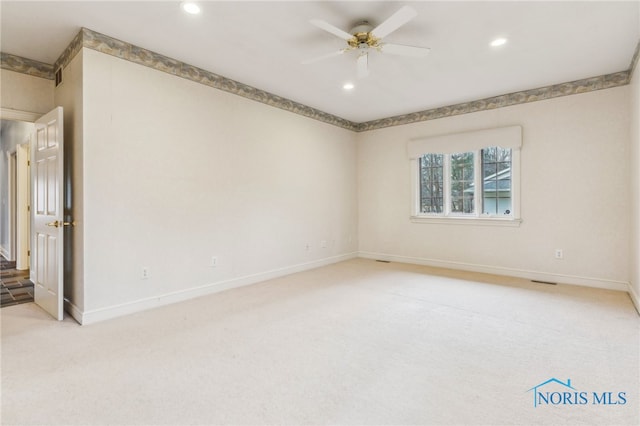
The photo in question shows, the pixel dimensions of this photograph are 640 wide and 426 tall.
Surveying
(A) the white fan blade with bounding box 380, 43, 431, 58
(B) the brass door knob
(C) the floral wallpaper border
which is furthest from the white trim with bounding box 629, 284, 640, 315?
(B) the brass door knob

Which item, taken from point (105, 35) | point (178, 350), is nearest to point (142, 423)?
point (178, 350)

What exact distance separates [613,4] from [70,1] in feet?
14.5

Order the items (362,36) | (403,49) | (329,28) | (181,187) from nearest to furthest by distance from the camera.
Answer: (329,28) < (362,36) < (403,49) < (181,187)

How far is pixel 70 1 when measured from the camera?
2.51m

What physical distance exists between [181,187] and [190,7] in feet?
6.07

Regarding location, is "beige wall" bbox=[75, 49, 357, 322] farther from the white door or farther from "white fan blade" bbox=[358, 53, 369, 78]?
"white fan blade" bbox=[358, 53, 369, 78]

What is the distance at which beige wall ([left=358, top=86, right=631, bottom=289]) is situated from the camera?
4008 millimetres

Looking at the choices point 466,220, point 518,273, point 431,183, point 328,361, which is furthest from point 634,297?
point 328,361

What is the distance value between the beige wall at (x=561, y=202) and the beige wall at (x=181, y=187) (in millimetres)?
2498

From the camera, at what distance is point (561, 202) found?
4.36 m

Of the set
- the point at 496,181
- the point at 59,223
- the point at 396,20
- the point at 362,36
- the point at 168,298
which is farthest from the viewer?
the point at 496,181

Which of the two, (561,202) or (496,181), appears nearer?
Result: (561,202)

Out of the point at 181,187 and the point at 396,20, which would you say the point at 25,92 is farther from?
the point at 396,20

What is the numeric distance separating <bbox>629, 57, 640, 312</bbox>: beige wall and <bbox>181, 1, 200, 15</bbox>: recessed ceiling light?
446cm
